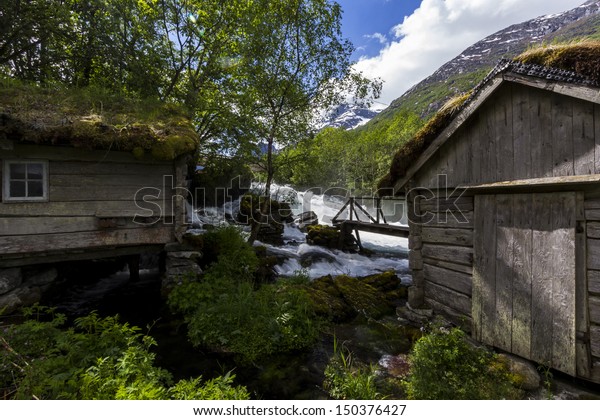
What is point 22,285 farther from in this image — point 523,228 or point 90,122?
point 523,228

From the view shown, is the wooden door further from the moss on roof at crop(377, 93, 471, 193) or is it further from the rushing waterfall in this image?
the rushing waterfall

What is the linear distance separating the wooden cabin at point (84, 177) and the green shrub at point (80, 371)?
260cm

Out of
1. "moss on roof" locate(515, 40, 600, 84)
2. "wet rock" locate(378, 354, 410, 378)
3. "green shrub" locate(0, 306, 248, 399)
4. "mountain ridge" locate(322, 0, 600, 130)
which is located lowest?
"wet rock" locate(378, 354, 410, 378)

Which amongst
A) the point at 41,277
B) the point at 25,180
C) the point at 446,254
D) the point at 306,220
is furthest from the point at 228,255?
the point at 306,220

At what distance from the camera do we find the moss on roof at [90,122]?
5.24m

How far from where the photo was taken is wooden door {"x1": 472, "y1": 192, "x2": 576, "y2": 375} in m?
3.79

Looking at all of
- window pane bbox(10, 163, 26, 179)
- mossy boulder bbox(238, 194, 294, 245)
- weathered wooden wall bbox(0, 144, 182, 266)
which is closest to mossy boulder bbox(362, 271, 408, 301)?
weathered wooden wall bbox(0, 144, 182, 266)

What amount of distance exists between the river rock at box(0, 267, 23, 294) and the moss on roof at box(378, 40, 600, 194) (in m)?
8.39

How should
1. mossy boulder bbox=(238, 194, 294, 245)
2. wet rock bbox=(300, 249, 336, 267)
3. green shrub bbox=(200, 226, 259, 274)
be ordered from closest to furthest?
green shrub bbox=(200, 226, 259, 274)
wet rock bbox=(300, 249, 336, 267)
mossy boulder bbox=(238, 194, 294, 245)

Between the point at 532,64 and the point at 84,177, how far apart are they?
331 inches

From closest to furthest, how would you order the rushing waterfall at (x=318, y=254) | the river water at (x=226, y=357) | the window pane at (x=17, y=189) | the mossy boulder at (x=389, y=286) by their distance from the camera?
the river water at (x=226, y=357) < the window pane at (x=17, y=189) < the mossy boulder at (x=389, y=286) < the rushing waterfall at (x=318, y=254)

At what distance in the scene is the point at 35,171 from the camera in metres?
5.77

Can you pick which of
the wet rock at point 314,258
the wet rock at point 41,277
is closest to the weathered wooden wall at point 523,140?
the wet rock at point 314,258

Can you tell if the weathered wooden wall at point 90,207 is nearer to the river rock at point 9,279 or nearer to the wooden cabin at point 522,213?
the river rock at point 9,279
